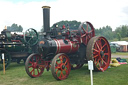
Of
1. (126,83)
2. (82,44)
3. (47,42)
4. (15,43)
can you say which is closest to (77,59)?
(82,44)

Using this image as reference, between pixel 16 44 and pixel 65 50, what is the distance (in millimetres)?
4793

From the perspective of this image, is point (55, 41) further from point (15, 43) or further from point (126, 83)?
point (15, 43)

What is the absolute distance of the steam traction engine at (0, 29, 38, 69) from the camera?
379 inches

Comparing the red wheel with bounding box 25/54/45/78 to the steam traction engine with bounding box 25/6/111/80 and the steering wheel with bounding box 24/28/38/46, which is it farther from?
the steering wheel with bounding box 24/28/38/46

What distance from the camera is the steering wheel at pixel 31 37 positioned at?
36.1ft

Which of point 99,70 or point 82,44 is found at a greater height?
point 82,44

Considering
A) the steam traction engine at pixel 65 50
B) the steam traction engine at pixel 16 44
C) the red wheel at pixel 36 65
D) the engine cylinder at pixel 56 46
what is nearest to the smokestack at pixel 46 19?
the steam traction engine at pixel 65 50

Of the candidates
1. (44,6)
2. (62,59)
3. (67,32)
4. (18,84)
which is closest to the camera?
(18,84)

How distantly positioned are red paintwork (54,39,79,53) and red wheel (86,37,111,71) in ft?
2.08

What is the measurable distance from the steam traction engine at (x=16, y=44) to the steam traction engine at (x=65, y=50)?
3219 mm

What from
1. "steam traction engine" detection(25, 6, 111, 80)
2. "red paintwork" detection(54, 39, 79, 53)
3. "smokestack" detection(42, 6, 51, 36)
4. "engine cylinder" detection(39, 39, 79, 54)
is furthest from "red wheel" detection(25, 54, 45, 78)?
"smokestack" detection(42, 6, 51, 36)

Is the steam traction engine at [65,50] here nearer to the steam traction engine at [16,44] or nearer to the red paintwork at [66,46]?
the red paintwork at [66,46]

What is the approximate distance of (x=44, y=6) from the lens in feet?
22.0

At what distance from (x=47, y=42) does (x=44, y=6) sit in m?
1.58
